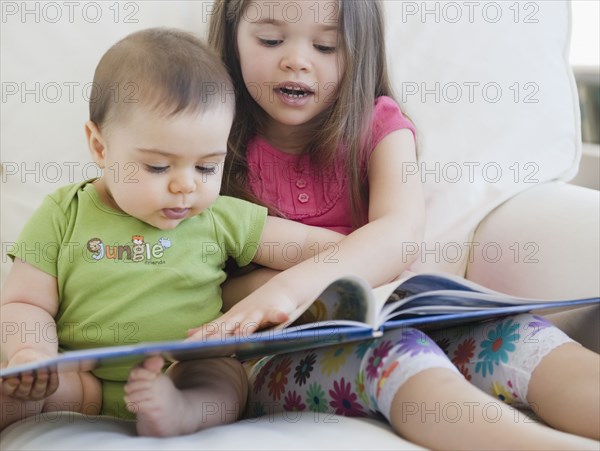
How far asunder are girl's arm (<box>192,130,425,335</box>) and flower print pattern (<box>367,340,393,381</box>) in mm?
95

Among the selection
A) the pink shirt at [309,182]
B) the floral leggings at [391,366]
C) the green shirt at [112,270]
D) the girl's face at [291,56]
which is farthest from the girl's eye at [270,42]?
the floral leggings at [391,366]

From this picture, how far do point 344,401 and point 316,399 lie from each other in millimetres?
43

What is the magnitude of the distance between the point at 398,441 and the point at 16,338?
44 centimetres

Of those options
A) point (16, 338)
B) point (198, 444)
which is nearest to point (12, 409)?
point (16, 338)

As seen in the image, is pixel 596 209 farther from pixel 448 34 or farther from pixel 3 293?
pixel 3 293

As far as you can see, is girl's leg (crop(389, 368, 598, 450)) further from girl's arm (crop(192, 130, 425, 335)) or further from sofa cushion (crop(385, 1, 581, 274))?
sofa cushion (crop(385, 1, 581, 274))

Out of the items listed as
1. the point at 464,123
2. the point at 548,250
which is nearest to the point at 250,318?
the point at 548,250

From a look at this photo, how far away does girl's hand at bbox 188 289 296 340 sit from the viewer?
916mm

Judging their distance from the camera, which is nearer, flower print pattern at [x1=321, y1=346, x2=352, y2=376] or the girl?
the girl

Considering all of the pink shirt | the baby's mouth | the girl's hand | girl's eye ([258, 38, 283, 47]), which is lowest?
the girl's hand

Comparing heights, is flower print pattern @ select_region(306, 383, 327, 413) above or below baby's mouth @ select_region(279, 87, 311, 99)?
below

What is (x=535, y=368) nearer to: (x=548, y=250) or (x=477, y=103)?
(x=548, y=250)

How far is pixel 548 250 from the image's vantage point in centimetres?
119

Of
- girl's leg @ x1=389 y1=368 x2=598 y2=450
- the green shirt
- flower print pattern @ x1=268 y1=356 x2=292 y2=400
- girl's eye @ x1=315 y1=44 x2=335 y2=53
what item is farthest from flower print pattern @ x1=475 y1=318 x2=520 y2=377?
girl's eye @ x1=315 y1=44 x2=335 y2=53
